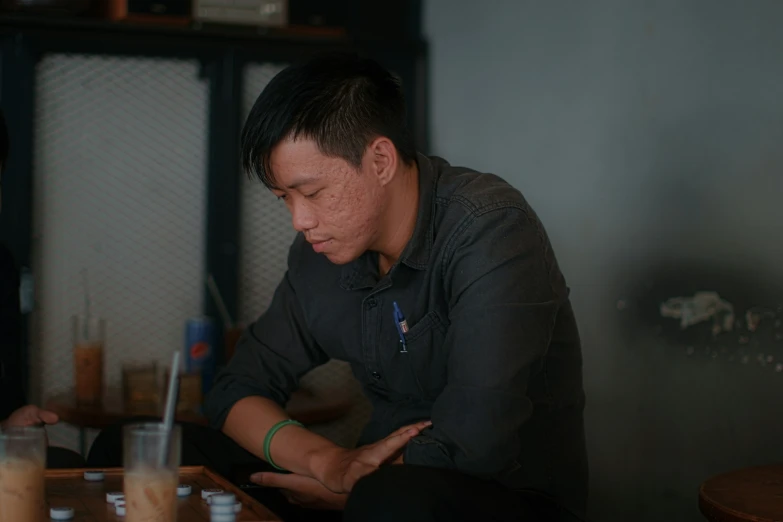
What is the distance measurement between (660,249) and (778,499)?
89cm

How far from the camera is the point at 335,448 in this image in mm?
1583

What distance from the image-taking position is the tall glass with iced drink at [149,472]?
1153mm

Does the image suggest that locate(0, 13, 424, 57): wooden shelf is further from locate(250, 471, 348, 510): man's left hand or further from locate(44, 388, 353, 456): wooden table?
locate(250, 471, 348, 510): man's left hand

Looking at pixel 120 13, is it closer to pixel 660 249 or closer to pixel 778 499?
pixel 660 249

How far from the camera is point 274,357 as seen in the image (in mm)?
1855

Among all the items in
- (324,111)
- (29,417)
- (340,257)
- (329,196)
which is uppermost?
(324,111)

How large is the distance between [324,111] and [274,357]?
1.72 ft

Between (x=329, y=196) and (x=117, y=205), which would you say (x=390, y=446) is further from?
(x=117, y=205)

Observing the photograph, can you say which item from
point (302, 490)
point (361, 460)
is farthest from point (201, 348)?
point (361, 460)

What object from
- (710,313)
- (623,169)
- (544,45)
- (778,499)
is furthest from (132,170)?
(778,499)

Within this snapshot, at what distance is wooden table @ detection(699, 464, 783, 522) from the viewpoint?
143 centimetres

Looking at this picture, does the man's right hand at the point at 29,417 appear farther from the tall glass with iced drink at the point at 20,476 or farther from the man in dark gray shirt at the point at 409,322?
the tall glass with iced drink at the point at 20,476

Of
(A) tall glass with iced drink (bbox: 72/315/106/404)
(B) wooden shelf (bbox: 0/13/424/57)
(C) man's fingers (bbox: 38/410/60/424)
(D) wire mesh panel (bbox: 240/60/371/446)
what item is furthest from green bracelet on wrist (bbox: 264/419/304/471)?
(B) wooden shelf (bbox: 0/13/424/57)

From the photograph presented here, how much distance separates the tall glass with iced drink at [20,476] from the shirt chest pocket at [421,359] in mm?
640
